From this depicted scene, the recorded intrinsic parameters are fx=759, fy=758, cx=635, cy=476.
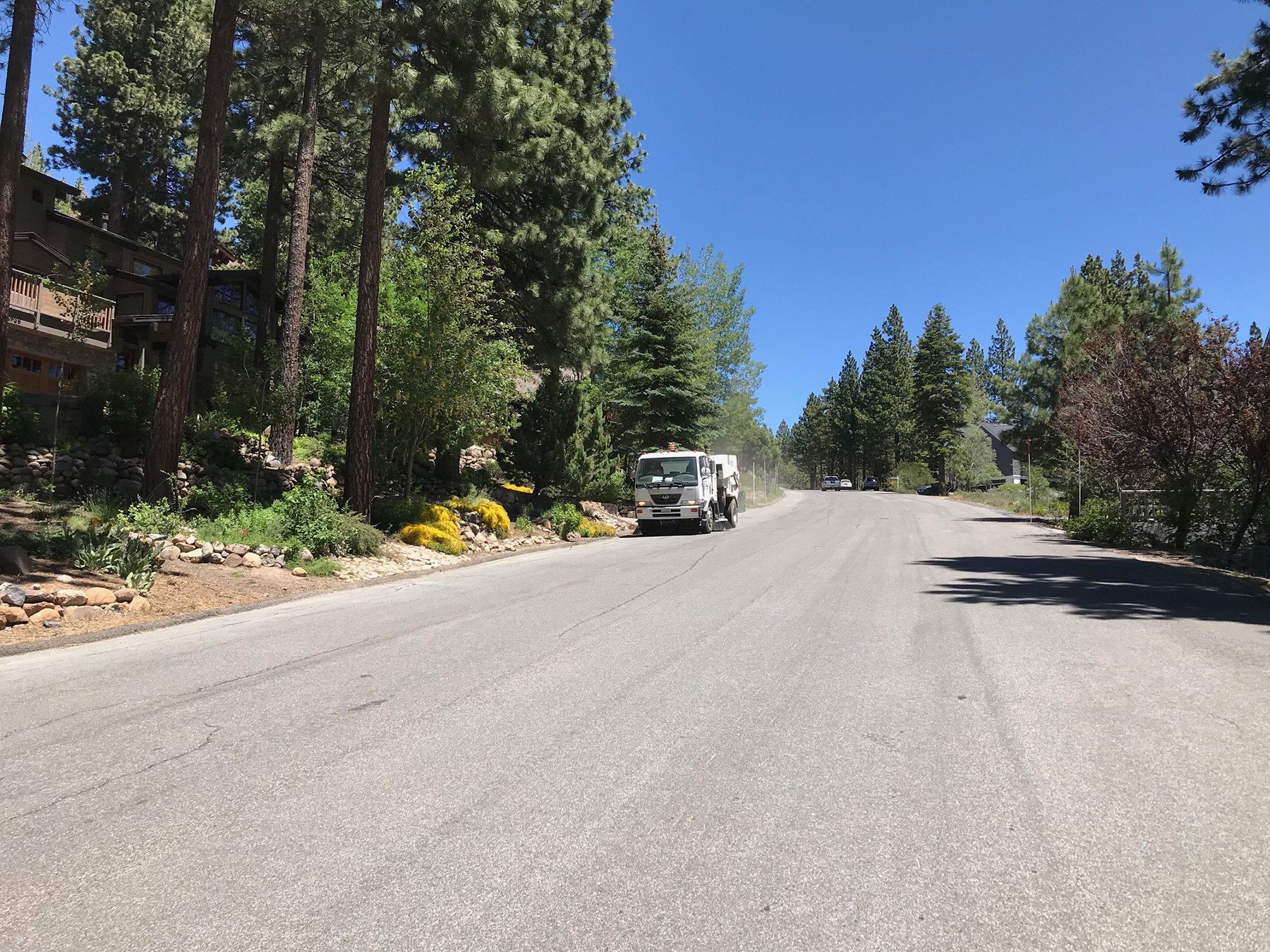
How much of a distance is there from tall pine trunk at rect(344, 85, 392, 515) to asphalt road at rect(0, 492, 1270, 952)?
7.65m

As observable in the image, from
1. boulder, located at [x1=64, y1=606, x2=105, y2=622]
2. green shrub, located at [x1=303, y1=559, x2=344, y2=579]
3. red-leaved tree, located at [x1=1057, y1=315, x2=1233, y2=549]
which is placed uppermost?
red-leaved tree, located at [x1=1057, y1=315, x2=1233, y2=549]

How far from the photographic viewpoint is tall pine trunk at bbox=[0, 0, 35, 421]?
11.3m

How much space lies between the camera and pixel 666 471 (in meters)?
24.3

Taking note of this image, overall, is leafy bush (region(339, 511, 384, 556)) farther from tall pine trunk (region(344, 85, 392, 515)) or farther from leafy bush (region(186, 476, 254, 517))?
leafy bush (region(186, 476, 254, 517))

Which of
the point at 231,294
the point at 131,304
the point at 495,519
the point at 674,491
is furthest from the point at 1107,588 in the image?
the point at 131,304

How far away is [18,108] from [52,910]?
1326 cm

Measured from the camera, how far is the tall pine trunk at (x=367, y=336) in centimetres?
1566

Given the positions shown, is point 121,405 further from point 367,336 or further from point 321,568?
point 321,568

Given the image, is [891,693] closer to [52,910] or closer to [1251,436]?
[52,910]

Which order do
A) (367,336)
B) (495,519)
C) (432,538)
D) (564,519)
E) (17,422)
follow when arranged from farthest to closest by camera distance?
(564,519) → (495,519) → (432,538) → (367,336) → (17,422)

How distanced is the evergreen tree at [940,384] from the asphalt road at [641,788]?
68003 millimetres

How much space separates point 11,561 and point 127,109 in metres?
34.1

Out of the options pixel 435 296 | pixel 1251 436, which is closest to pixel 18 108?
pixel 435 296

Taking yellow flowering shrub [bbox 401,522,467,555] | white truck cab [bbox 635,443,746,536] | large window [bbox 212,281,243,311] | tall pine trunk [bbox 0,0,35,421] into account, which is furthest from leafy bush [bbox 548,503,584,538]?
large window [bbox 212,281,243,311]
